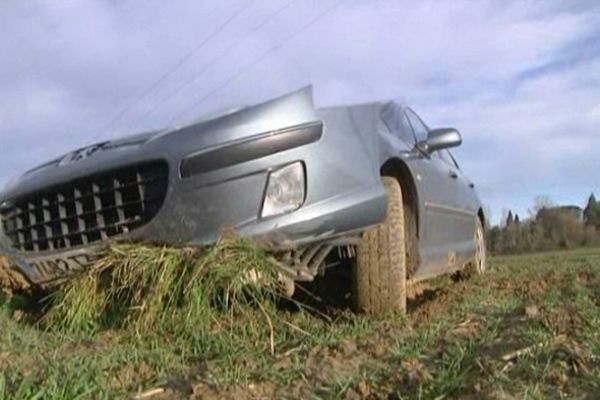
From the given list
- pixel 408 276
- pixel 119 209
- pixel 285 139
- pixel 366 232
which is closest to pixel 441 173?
pixel 408 276

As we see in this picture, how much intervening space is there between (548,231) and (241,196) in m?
19.0

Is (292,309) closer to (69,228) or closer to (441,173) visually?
(69,228)

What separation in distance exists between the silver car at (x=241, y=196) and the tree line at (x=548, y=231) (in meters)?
16.0

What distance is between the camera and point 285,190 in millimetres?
3502

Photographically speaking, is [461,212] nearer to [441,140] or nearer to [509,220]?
[441,140]

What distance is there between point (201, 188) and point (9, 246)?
1258mm

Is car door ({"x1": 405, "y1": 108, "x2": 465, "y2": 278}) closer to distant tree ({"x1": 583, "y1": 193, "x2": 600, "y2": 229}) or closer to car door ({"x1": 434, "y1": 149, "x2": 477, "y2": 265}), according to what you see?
car door ({"x1": 434, "y1": 149, "x2": 477, "y2": 265})

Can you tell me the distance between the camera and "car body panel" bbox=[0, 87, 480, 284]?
3441 mm

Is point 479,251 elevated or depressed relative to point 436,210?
depressed

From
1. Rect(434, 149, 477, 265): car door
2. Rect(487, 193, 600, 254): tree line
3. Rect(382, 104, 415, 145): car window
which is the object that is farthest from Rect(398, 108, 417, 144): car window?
Rect(487, 193, 600, 254): tree line

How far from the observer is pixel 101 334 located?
3.40 meters

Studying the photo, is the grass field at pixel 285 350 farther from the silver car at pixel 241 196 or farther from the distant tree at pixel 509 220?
the distant tree at pixel 509 220

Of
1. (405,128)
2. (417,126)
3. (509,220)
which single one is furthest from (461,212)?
(509,220)

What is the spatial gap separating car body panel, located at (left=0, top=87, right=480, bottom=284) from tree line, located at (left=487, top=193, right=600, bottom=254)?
638 inches
